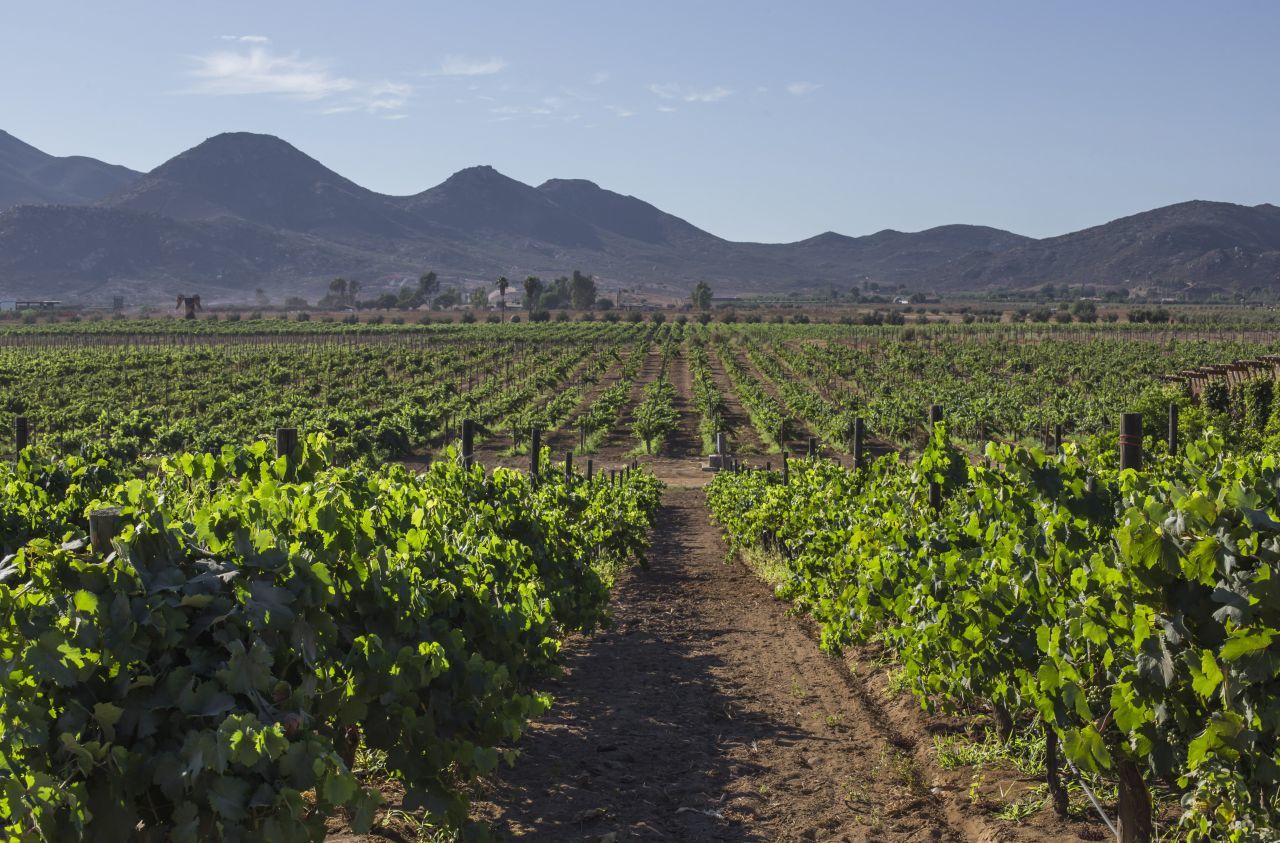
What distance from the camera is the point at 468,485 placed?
8695 millimetres

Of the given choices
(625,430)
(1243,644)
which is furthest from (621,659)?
(625,430)

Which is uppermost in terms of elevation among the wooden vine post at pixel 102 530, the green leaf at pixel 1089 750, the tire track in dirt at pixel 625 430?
the wooden vine post at pixel 102 530

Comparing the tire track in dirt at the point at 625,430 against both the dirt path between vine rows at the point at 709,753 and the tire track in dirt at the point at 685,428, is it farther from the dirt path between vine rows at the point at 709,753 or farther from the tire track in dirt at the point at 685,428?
the dirt path between vine rows at the point at 709,753

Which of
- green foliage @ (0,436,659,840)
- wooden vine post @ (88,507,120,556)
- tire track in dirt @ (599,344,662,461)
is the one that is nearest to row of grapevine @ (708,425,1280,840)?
green foliage @ (0,436,659,840)

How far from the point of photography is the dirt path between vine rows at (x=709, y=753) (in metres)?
5.98

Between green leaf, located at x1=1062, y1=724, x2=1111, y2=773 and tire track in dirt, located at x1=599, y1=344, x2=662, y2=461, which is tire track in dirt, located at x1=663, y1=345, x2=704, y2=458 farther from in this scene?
green leaf, located at x1=1062, y1=724, x2=1111, y2=773

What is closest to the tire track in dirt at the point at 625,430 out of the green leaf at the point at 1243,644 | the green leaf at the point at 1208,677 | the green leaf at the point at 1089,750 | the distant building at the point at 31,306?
the green leaf at the point at 1089,750

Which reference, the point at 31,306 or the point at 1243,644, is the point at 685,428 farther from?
the point at 31,306

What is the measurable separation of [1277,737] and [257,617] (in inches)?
128

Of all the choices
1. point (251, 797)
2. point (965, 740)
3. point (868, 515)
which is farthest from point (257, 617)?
point (868, 515)

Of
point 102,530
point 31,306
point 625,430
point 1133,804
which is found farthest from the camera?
point 31,306

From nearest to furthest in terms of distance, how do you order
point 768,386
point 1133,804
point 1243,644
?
point 1243,644, point 1133,804, point 768,386

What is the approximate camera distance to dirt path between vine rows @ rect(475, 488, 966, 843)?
236 inches

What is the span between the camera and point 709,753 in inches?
285
